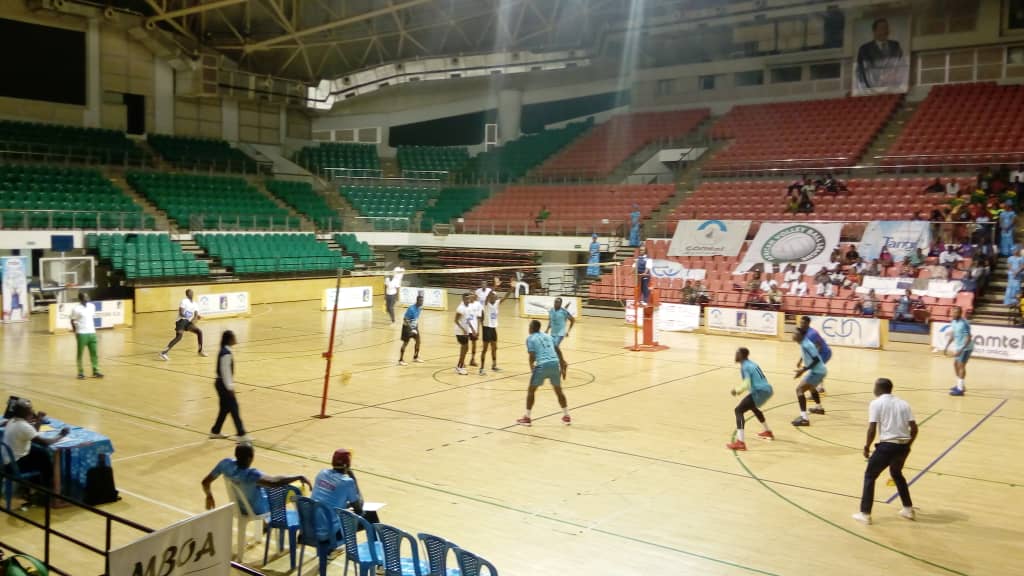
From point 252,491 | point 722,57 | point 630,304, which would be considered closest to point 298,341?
point 630,304

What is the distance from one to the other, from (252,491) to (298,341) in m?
15.4

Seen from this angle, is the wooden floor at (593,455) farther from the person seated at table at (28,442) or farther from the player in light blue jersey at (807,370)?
the person seated at table at (28,442)

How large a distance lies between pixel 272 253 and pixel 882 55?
1113 inches

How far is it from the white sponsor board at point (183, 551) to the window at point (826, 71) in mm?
39075

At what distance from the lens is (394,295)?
26375 millimetres

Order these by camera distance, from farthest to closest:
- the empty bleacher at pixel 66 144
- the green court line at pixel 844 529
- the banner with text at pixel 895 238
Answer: the empty bleacher at pixel 66 144
the banner with text at pixel 895 238
the green court line at pixel 844 529

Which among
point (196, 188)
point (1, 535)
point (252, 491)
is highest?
point (196, 188)

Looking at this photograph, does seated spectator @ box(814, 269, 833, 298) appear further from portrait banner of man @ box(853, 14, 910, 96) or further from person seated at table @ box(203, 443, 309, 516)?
person seated at table @ box(203, 443, 309, 516)

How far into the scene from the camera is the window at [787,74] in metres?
39.8

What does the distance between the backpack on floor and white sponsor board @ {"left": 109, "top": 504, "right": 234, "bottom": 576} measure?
4.45m

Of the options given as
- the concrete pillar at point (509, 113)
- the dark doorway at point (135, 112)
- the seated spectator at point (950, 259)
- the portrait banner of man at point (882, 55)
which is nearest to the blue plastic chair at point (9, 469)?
the seated spectator at point (950, 259)

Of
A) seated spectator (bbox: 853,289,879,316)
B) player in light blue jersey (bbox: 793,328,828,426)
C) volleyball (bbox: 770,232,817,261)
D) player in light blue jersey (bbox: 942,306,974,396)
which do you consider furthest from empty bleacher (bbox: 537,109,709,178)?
player in light blue jersey (bbox: 793,328,828,426)

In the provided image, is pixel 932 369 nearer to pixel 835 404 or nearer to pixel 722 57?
pixel 835 404

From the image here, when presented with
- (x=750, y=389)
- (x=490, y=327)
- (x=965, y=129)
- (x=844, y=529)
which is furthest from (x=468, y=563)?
(x=965, y=129)
